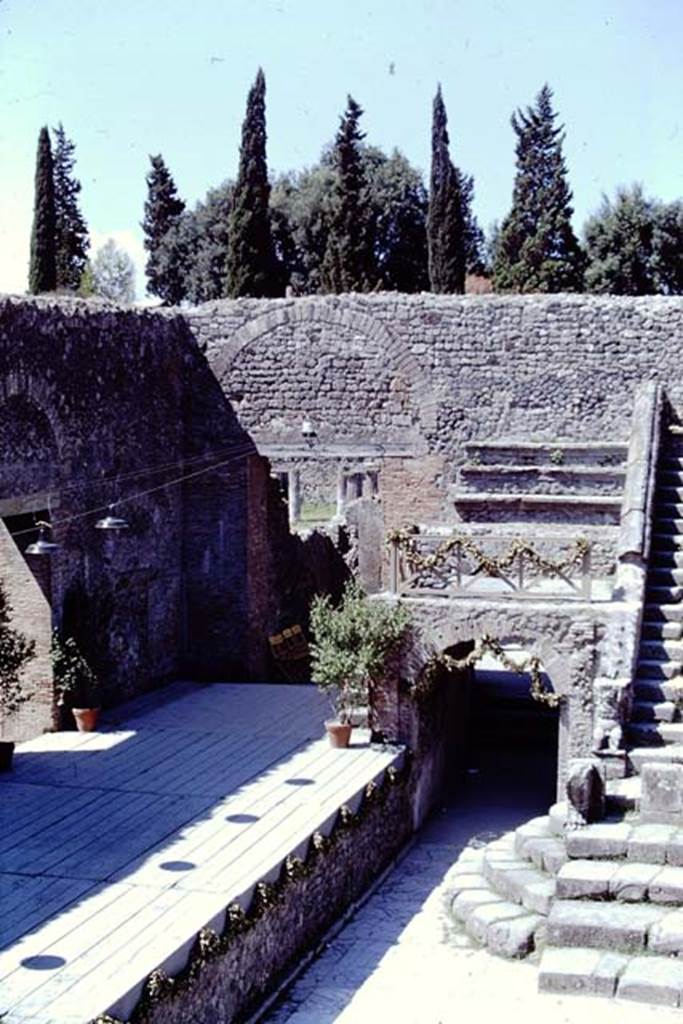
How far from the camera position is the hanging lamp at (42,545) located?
48.5ft

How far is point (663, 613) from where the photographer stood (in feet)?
50.7

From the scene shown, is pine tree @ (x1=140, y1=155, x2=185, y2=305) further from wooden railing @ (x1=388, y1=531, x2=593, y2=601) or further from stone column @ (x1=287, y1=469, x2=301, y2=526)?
wooden railing @ (x1=388, y1=531, x2=593, y2=601)

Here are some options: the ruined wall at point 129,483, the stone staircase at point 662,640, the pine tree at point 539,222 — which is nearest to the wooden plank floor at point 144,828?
the ruined wall at point 129,483

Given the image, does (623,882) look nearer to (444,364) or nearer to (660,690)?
(660,690)

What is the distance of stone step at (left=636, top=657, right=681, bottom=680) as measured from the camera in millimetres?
14758

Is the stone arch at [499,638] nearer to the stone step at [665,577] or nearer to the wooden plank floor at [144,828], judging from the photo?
the wooden plank floor at [144,828]

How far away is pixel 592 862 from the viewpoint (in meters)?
12.5

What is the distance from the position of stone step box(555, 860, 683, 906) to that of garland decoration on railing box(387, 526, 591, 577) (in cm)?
372

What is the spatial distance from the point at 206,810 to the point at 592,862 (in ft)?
11.2

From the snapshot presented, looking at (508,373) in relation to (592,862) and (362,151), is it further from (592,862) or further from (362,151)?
(362,151)

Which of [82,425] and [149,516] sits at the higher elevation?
[82,425]

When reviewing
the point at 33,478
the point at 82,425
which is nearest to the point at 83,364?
the point at 82,425

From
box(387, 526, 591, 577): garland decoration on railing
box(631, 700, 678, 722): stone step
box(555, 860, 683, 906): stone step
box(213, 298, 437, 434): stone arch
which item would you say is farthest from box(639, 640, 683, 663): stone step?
box(213, 298, 437, 434): stone arch

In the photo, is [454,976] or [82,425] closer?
[454,976]
